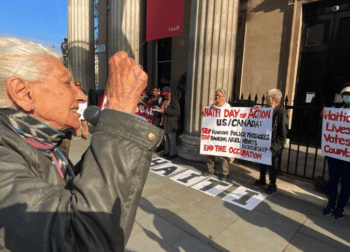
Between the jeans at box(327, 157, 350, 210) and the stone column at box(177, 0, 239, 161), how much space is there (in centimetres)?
284

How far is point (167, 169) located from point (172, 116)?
4.78ft

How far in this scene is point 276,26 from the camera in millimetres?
7016

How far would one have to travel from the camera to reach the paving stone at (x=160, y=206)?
3.27 meters

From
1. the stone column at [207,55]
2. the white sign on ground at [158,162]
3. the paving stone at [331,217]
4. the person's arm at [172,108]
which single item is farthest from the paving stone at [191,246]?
the person's arm at [172,108]

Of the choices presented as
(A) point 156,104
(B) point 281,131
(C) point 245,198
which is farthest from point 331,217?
(A) point 156,104

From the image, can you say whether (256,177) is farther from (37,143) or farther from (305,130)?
(37,143)

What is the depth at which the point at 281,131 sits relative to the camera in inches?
153

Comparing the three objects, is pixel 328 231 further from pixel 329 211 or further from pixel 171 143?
pixel 171 143

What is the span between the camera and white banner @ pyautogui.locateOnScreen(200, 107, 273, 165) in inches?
A: 164

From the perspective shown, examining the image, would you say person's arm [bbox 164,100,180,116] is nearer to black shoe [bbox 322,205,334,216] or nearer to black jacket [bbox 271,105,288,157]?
black jacket [bbox 271,105,288,157]

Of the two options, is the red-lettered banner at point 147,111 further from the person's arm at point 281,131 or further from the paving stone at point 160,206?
the person's arm at point 281,131

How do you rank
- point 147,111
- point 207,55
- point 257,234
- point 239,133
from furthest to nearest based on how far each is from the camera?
point 147,111
point 207,55
point 239,133
point 257,234

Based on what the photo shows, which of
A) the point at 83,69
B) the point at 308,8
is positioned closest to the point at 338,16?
the point at 308,8

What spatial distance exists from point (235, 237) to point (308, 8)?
22.9 ft
